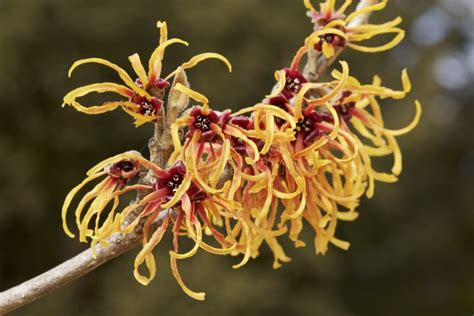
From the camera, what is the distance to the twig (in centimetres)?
145

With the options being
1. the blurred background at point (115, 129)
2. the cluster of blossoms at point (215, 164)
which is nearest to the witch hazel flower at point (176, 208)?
the cluster of blossoms at point (215, 164)

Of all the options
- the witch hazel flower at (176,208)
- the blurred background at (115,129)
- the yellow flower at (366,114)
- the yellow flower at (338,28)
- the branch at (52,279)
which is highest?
the yellow flower at (338,28)

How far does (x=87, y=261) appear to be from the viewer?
4.80 feet

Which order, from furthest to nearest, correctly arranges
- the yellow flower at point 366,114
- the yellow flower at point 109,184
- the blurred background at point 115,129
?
the blurred background at point 115,129 < the yellow flower at point 366,114 < the yellow flower at point 109,184

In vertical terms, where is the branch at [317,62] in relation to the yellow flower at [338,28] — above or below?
below

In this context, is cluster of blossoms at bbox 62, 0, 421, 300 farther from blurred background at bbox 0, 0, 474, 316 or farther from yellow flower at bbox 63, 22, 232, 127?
blurred background at bbox 0, 0, 474, 316

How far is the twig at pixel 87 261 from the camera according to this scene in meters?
1.45

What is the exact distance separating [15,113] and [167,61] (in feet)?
6.46

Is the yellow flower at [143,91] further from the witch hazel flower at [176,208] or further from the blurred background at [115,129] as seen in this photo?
the blurred background at [115,129]

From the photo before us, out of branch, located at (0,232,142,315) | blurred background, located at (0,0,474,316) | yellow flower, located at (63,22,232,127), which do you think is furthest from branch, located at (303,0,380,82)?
blurred background, located at (0,0,474,316)

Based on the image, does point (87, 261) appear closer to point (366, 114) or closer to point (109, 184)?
point (109, 184)

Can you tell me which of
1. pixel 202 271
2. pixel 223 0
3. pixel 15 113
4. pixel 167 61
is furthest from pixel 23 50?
pixel 202 271

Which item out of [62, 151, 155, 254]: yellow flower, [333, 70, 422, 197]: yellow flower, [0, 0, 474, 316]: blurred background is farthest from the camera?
[0, 0, 474, 316]: blurred background

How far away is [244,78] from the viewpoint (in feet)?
31.9
